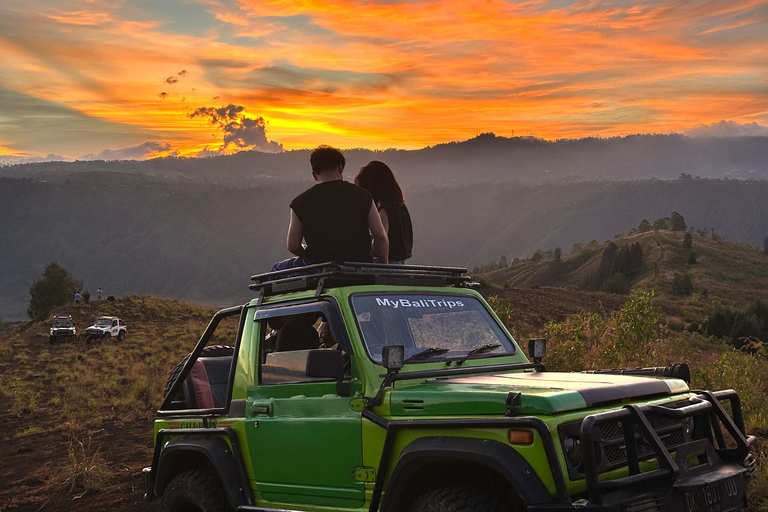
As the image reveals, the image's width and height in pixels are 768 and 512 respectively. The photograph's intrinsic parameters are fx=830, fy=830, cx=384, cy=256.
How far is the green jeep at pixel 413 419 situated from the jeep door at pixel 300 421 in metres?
0.01

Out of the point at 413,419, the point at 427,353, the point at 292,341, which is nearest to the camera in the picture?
the point at 413,419

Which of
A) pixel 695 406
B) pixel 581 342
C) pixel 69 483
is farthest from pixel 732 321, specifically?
pixel 695 406

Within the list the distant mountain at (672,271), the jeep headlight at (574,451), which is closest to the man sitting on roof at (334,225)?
the jeep headlight at (574,451)

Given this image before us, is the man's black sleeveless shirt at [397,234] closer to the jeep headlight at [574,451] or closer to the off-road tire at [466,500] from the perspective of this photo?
the off-road tire at [466,500]

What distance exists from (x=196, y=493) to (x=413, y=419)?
225cm

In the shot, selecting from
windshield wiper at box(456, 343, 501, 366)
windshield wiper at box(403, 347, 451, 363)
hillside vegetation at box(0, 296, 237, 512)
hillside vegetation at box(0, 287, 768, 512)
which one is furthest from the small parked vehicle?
windshield wiper at box(403, 347, 451, 363)

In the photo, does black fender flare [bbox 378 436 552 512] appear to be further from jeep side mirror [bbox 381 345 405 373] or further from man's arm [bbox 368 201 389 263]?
man's arm [bbox 368 201 389 263]

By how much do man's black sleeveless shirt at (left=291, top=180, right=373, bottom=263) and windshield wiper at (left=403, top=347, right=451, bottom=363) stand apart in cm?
120

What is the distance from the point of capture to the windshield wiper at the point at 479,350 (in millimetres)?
5344

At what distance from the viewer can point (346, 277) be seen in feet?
18.2

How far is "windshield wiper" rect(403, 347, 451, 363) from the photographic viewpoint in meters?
5.09

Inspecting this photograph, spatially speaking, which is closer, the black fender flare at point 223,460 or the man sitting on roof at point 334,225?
the black fender flare at point 223,460

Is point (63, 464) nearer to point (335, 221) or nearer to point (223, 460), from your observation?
point (223, 460)

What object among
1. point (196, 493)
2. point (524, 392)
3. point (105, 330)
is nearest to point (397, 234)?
point (196, 493)
